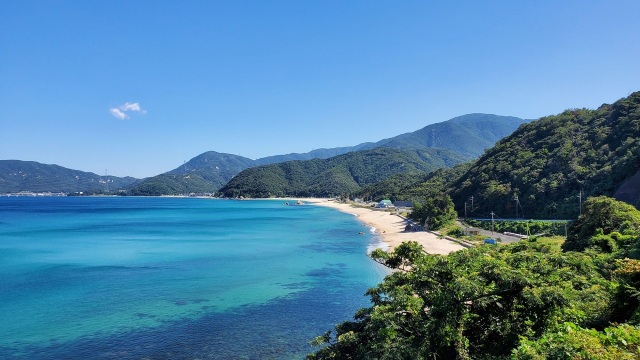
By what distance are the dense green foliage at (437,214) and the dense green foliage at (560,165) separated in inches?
313

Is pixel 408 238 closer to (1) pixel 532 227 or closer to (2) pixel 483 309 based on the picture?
(1) pixel 532 227

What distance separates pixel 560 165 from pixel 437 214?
20703 millimetres

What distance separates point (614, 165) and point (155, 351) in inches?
2246

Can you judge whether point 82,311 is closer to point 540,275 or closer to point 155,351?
point 155,351

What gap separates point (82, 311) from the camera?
83.5ft

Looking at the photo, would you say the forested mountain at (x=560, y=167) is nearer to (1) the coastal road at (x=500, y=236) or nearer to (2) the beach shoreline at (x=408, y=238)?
(1) the coastal road at (x=500, y=236)

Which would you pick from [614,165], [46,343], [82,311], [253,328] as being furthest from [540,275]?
[614,165]

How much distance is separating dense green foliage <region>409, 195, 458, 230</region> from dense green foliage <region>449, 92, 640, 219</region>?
26.1 ft

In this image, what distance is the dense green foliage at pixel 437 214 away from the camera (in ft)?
196

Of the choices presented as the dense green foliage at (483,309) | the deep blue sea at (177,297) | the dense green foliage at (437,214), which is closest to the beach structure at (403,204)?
the dense green foliage at (437,214)

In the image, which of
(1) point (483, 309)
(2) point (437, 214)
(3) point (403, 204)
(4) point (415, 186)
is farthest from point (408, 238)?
(4) point (415, 186)

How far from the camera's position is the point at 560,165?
59625 millimetres

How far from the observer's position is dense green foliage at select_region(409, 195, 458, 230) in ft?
196

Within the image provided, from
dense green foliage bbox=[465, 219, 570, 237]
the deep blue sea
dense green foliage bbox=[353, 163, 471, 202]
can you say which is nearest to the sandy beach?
the deep blue sea
